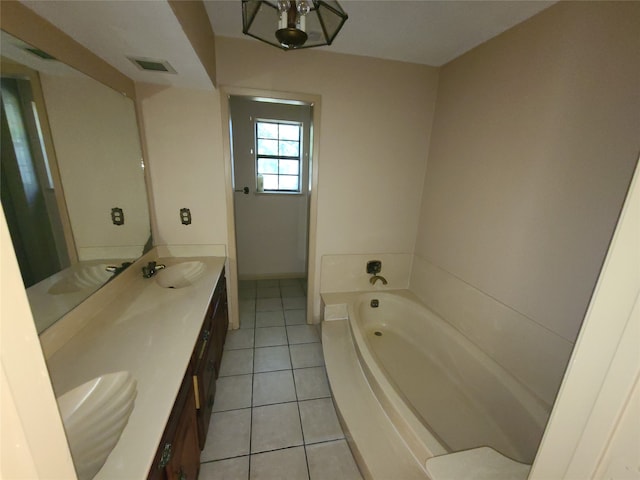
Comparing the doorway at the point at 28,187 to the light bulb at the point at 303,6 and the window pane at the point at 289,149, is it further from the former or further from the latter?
the window pane at the point at 289,149

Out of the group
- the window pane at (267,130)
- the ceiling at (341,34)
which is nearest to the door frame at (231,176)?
the ceiling at (341,34)

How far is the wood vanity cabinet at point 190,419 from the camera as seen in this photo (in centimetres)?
83

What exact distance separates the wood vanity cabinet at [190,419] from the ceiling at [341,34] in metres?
1.38

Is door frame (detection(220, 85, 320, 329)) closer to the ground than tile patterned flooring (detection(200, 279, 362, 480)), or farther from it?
farther from it

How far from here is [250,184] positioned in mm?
3295

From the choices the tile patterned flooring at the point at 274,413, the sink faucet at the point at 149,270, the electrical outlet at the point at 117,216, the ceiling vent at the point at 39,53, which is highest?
the ceiling vent at the point at 39,53

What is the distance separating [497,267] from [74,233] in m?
2.35

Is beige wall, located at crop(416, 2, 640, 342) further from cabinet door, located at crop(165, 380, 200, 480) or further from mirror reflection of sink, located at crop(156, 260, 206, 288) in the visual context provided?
mirror reflection of sink, located at crop(156, 260, 206, 288)

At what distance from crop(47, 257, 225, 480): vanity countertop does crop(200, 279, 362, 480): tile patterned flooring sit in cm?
Result: 79

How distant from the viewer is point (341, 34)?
176 centimetres

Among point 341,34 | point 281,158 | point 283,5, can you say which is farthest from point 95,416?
point 281,158

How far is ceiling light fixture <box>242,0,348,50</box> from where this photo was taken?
94 cm

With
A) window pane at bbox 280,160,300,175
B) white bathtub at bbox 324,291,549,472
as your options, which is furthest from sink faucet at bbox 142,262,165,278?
window pane at bbox 280,160,300,175

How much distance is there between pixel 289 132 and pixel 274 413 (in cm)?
301
